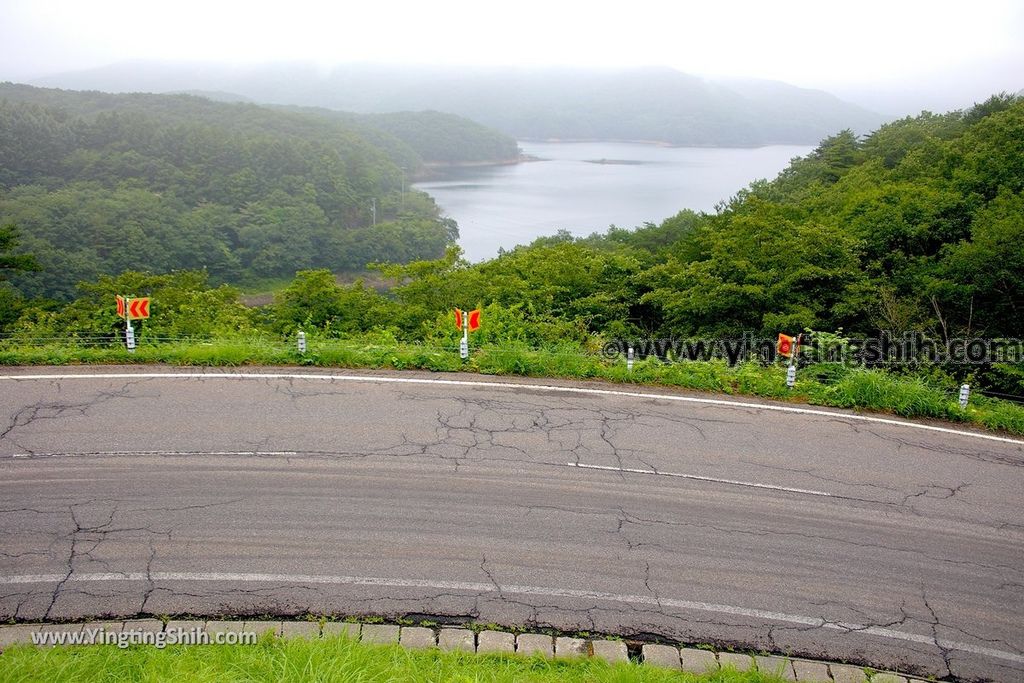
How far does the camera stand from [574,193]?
125000 millimetres

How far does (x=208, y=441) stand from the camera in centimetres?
822

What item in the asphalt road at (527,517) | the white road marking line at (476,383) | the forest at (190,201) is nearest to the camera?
the asphalt road at (527,517)

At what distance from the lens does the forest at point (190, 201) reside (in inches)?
2756

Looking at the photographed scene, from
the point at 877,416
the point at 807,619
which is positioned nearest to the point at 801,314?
the point at 877,416

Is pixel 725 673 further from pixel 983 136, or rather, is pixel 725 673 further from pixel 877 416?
pixel 983 136

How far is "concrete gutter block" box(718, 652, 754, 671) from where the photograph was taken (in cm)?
508

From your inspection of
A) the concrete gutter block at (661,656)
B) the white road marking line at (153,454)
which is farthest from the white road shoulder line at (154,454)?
the concrete gutter block at (661,656)

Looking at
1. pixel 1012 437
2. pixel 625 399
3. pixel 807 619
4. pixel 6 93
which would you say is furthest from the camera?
pixel 6 93

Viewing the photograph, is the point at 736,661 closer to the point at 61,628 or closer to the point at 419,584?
the point at 419,584

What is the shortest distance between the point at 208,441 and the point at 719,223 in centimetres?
1933

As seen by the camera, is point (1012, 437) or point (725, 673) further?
point (1012, 437)

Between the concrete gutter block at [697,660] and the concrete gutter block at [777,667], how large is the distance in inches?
13.6

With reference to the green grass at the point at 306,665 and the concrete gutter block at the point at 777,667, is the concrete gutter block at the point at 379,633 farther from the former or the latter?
the concrete gutter block at the point at 777,667

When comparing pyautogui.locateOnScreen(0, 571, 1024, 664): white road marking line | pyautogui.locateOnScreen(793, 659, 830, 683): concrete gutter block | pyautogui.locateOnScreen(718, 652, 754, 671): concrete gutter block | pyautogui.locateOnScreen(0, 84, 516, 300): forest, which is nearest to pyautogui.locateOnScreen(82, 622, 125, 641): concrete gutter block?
pyautogui.locateOnScreen(0, 571, 1024, 664): white road marking line
